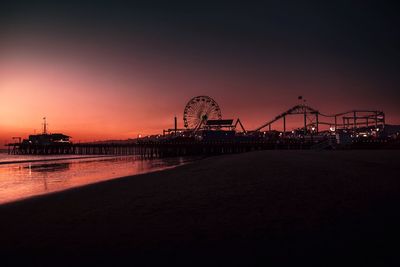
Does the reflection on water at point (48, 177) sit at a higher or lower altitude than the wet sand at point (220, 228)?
lower

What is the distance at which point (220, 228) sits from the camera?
5570mm

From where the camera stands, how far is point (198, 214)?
671 centimetres

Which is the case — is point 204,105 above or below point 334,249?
above

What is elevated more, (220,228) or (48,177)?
(220,228)

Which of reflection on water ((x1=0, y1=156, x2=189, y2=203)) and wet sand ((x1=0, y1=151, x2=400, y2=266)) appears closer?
wet sand ((x1=0, y1=151, x2=400, y2=266))

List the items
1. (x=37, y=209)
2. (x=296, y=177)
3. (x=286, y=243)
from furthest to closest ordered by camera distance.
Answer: (x=296, y=177)
(x=37, y=209)
(x=286, y=243)

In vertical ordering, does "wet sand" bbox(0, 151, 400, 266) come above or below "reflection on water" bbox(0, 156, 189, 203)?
above

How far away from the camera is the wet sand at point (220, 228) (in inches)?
→ 167

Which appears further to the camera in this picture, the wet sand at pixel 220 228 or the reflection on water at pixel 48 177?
the reflection on water at pixel 48 177

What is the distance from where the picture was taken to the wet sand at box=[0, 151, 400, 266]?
4246mm

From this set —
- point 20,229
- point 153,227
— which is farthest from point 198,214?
point 20,229

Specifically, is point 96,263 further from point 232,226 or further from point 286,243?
point 286,243

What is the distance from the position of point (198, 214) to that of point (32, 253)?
135 inches

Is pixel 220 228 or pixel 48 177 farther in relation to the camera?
pixel 48 177
